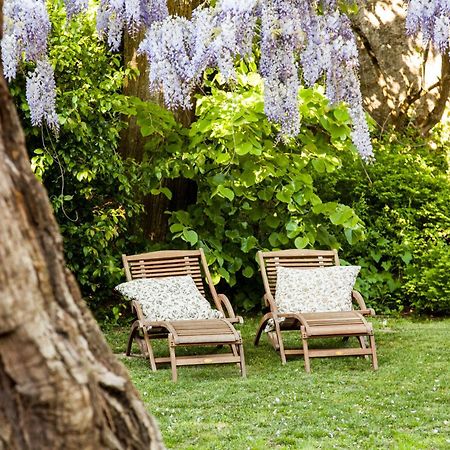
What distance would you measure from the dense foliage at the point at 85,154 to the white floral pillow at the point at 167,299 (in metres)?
1.03

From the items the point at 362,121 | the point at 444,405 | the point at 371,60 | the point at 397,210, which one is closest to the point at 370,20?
the point at 371,60

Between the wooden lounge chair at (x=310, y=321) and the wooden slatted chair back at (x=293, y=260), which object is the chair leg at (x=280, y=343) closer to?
→ the wooden lounge chair at (x=310, y=321)

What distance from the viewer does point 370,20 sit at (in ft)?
34.1

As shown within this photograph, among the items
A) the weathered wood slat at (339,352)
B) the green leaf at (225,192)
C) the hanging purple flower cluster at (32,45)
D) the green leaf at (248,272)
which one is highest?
the hanging purple flower cluster at (32,45)

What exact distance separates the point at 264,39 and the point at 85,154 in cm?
259

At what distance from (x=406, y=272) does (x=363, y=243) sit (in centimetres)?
51

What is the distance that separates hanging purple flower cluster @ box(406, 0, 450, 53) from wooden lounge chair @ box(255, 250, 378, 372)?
184 centimetres

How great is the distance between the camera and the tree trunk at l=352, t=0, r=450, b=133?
10.3 meters

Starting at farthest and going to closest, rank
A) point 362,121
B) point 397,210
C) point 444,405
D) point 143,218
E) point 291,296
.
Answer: point 397,210 < point 143,218 < point 291,296 < point 362,121 < point 444,405

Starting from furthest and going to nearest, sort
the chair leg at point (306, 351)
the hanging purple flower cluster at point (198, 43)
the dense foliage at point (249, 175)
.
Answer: the dense foliage at point (249, 175) < the chair leg at point (306, 351) < the hanging purple flower cluster at point (198, 43)

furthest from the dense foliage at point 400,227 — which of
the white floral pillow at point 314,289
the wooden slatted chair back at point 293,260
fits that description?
the white floral pillow at point 314,289

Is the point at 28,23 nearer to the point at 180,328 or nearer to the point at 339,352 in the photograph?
the point at 180,328

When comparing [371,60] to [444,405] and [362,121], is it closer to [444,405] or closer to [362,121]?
[362,121]

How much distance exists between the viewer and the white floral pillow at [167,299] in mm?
6160
